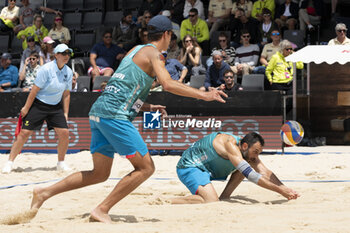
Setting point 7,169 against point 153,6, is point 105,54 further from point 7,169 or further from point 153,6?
point 7,169

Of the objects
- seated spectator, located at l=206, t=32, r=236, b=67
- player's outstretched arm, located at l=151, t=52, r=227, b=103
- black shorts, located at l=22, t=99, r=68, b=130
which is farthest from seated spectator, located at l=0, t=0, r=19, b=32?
player's outstretched arm, located at l=151, t=52, r=227, b=103

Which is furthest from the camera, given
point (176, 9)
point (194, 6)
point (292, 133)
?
point (176, 9)

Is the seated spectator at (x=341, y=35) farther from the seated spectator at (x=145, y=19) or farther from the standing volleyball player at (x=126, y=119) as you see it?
the standing volleyball player at (x=126, y=119)

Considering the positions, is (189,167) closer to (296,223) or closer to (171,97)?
(296,223)

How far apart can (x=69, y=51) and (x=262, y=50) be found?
5480 millimetres

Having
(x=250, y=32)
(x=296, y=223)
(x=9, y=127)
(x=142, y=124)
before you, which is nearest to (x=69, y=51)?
(x=142, y=124)

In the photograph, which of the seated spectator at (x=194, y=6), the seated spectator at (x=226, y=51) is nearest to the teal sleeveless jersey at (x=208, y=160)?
the seated spectator at (x=226, y=51)

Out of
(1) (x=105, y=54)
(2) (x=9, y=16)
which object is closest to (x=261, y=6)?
(1) (x=105, y=54)

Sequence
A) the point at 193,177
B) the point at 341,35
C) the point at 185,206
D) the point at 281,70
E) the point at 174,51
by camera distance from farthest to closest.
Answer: the point at 174,51, the point at 281,70, the point at 341,35, the point at 193,177, the point at 185,206

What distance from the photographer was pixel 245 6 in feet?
46.4

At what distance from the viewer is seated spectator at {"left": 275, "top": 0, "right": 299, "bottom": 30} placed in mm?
13617

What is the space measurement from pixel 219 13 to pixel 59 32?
4.06 meters

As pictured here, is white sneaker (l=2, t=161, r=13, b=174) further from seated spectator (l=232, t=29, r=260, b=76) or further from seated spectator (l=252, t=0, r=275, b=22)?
seated spectator (l=252, t=0, r=275, b=22)

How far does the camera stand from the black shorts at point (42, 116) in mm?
8812
